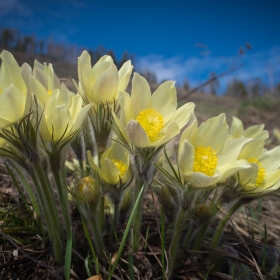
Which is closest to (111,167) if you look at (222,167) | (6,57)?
(222,167)

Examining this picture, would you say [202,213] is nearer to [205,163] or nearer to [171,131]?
[205,163]

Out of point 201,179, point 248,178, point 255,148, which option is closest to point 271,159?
point 255,148

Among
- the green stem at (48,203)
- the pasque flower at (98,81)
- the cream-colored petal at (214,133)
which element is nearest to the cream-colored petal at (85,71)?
the pasque flower at (98,81)

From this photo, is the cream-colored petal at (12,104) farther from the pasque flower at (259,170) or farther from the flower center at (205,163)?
the pasque flower at (259,170)

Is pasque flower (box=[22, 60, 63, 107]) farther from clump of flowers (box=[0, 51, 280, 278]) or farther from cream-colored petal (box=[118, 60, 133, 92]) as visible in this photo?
cream-colored petal (box=[118, 60, 133, 92])

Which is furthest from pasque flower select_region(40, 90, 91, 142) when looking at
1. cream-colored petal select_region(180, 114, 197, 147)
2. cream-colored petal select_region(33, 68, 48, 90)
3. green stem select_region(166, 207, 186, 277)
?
green stem select_region(166, 207, 186, 277)
